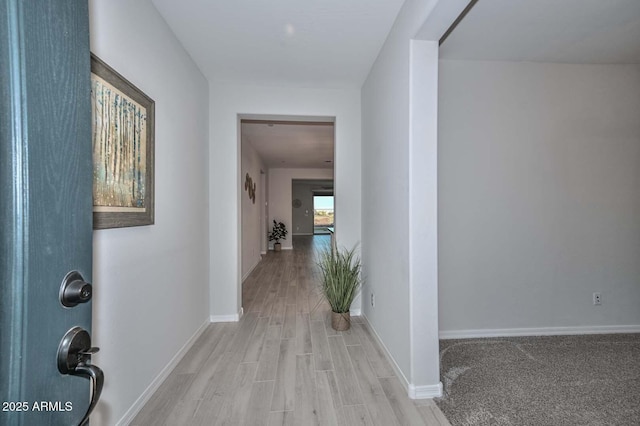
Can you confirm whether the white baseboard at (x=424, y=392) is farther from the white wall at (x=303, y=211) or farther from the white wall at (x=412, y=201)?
the white wall at (x=303, y=211)

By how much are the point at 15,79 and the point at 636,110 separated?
4.15 metres

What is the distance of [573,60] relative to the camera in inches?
94.7

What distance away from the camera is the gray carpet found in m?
1.50

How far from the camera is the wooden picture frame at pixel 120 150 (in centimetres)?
121

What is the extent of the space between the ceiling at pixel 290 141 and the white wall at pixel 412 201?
1.64 metres

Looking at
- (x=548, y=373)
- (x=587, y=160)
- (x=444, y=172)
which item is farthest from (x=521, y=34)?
(x=548, y=373)

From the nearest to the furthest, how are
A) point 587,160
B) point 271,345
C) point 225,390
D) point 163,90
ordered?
1. point 225,390
2. point 163,90
3. point 271,345
4. point 587,160

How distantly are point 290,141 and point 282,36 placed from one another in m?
3.02

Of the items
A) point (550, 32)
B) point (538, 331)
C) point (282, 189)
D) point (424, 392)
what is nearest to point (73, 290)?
point (424, 392)

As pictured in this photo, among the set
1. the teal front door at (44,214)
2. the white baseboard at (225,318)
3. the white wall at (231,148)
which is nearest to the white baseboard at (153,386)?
the white baseboard at (225,318)

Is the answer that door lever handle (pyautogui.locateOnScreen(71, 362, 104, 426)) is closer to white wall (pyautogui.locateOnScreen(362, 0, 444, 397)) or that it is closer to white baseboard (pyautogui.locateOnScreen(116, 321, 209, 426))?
Answer: white baseboard (pyautogui.locateOnScreen(116, 321, 209, 426))

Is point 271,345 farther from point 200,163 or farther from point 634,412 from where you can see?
point 634,412

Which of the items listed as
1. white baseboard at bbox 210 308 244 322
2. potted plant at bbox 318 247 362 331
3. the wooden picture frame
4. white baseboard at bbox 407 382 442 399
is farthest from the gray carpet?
the wooden picture frame

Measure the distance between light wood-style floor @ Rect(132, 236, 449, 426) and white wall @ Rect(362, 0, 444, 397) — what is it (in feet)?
0.72
